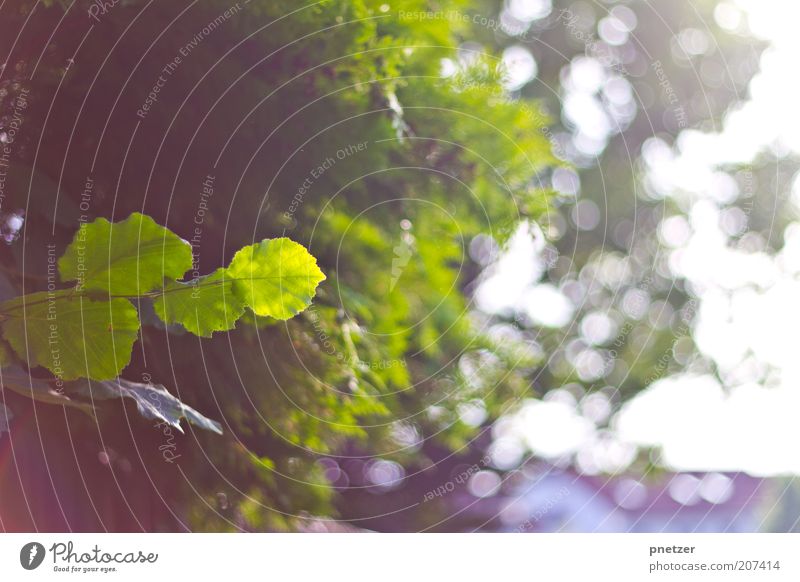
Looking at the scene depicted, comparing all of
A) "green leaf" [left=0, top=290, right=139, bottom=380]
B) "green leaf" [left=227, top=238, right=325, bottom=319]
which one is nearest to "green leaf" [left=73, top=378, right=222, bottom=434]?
"green leaf" [left=0, top=290, right=139, bottom=380]

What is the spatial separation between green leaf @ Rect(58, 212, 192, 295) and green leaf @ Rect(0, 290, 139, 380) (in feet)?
0.06

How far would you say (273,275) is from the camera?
0.51 meters

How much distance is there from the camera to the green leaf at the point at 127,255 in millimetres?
490

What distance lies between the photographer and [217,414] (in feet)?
2.51

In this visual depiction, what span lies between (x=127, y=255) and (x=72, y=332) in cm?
9

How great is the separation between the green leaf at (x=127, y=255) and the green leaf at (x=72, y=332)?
0.06ft
